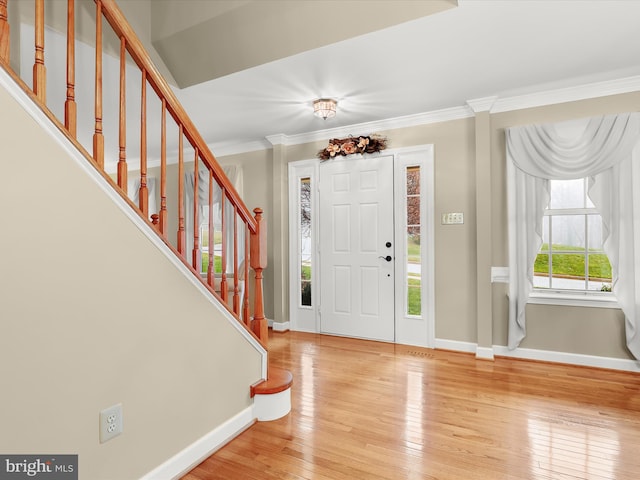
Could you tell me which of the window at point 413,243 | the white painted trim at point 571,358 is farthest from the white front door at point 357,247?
the white painted trim at point 571,358

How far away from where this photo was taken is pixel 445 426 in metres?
2.26

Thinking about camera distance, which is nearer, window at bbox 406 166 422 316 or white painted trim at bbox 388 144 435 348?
white painted trim at bbox 388 144 435 348

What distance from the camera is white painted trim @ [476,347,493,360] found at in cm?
353

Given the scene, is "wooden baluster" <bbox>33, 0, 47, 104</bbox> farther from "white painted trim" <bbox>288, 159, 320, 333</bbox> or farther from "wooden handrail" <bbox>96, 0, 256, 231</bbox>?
"white painted trim" <bbox>288, 159, 320, 333</bbox>

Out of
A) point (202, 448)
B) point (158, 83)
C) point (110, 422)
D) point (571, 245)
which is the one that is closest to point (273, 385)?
point (202, 448)

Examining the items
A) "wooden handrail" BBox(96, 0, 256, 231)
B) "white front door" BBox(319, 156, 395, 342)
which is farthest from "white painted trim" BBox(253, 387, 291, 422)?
"white front door" BBox(319, 156, 395, 342)

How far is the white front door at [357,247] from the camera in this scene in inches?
163

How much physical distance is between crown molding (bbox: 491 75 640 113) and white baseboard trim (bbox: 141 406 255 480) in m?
3.47

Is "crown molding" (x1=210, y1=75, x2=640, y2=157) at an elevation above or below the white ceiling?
below

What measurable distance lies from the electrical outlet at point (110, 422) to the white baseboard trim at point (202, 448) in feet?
0.97

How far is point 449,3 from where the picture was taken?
7.11 ft

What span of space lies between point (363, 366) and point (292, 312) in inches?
62.7
